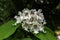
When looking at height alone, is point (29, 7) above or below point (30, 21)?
above

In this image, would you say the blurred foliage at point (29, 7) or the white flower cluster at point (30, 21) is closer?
the white flower cluster at point (30, 21)

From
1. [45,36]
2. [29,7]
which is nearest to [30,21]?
[45,36]

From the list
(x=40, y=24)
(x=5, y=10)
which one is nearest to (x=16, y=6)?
(x=5, y=10)

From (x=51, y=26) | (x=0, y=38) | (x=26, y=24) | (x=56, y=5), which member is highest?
(x=56, y=5)

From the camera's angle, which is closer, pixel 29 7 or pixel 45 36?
pixel 45 36

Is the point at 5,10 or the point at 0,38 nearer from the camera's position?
the point at 0,38

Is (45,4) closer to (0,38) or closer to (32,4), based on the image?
(32,4)

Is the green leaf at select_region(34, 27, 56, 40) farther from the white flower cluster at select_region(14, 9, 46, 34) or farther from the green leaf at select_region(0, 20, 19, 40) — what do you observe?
the green leaf at select_region(0, 20, 19, 40)

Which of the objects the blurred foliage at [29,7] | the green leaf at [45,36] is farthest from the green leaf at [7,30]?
the green leaf at [45,36]

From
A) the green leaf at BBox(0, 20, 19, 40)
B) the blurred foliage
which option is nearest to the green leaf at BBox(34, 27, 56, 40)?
the blurred foliage

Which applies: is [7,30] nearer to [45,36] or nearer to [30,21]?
[30,21]

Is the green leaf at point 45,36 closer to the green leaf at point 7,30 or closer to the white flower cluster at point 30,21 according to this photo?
the white flower cluster at point 30,21
